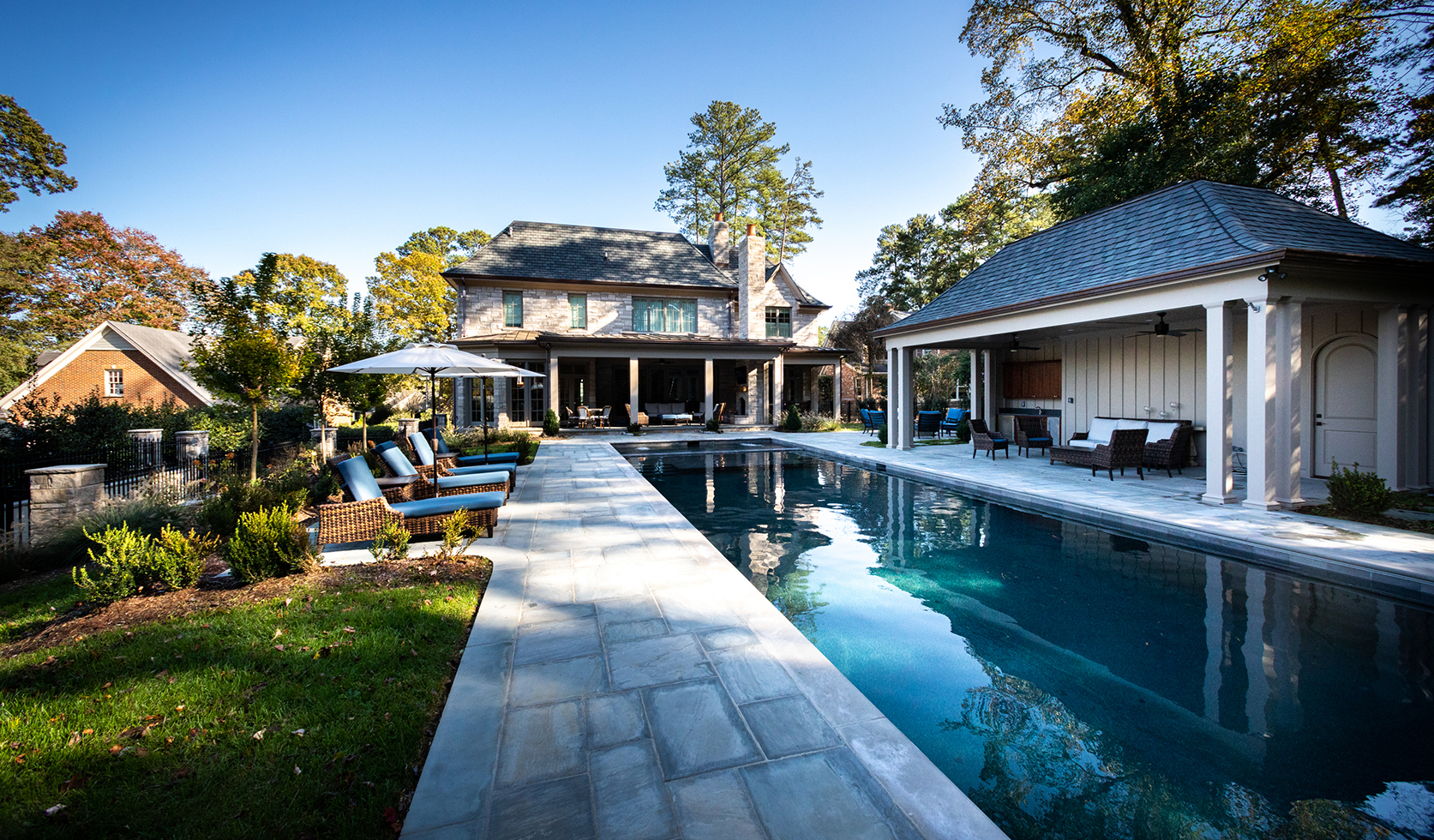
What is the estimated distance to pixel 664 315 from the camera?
22.3 metres

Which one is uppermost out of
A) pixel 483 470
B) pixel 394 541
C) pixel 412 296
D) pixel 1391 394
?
pixel 412 296

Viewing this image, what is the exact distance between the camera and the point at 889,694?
3.12 metres

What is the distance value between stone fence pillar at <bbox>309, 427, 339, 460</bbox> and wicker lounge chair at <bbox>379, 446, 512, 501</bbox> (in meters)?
6.27

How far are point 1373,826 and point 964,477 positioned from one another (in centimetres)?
781

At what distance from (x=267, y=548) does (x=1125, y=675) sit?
6.29m

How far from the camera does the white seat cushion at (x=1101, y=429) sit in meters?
11.2

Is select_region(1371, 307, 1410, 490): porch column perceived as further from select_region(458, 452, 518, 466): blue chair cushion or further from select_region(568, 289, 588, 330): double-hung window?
select_region(568, 289, 588, 330): double-hung window

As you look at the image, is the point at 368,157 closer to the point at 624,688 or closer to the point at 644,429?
the point at 644,429

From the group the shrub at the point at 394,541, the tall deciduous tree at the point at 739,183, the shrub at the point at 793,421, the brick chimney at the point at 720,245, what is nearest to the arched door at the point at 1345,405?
the shrub at the point at 394,541

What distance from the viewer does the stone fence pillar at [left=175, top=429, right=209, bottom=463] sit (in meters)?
8.75

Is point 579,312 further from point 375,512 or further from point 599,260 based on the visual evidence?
point 375,512

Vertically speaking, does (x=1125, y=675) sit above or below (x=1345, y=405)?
below

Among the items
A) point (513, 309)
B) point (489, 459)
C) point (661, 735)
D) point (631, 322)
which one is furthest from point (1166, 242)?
point (513, 309)

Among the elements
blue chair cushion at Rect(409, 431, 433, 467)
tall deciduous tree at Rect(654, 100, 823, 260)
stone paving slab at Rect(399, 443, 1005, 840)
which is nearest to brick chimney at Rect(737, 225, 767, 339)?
tall deciduous tree at Rect(654, 100, 823, 260)
